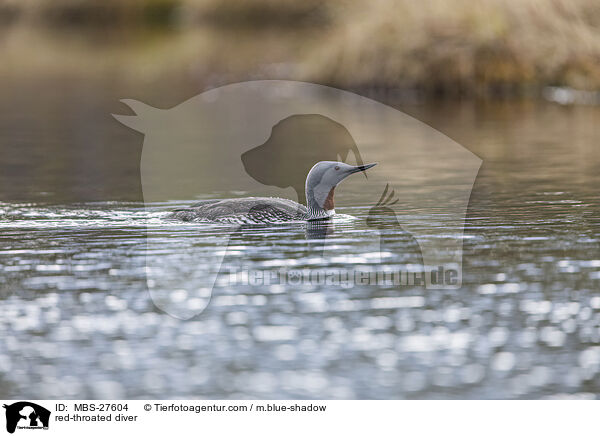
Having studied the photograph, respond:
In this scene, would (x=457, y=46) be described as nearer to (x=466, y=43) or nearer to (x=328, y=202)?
(x=466, y=43)

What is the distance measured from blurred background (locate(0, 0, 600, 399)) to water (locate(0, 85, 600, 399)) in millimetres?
20

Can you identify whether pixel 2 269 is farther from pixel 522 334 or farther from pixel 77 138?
pixel 77 138

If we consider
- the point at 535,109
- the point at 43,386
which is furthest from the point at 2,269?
the point at 535,109

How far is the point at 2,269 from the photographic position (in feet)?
30.6

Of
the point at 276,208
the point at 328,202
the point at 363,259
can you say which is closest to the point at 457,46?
the point at 328,202

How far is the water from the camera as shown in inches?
273

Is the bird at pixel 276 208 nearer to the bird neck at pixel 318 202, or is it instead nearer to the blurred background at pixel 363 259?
the bird neck at pixel 318 202

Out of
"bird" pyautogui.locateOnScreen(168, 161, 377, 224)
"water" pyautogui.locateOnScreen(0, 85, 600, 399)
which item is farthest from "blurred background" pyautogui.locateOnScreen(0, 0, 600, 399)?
"bird" pyautogui.locateOnScreen(168, 161, 377, 224)

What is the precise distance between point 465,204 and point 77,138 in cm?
898

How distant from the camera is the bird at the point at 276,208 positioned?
11211 mm
